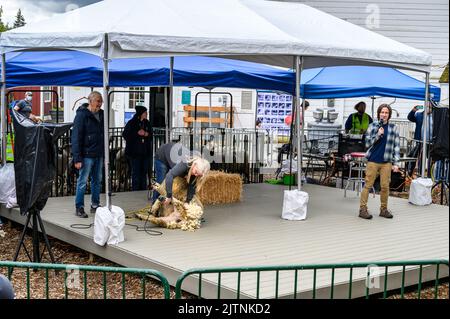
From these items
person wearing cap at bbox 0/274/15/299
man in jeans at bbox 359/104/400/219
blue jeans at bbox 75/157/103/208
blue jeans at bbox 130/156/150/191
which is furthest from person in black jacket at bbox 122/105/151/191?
person wearing cap at bbox 0/274/15/299

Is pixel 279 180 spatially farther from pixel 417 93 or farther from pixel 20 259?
pixel 20 259

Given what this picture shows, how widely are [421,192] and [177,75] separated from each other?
5.53 meters

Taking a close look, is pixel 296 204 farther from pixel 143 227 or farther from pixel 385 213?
pixel 143 227

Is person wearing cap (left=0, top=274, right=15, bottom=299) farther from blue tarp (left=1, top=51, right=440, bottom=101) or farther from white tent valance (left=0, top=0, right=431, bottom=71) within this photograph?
blue tarp (left=1, top=51, right=440, bottom=101)

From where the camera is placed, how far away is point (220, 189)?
34.1 ft

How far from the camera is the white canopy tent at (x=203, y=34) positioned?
7.59m

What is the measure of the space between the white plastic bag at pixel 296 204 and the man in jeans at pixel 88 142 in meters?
2.67

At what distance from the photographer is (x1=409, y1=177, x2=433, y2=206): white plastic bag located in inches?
422

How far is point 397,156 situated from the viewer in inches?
351

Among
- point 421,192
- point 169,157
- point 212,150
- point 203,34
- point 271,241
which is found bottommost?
point 271,241

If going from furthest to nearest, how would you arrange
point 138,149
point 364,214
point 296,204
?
point 138,149 < point 364,214 < point 296,204

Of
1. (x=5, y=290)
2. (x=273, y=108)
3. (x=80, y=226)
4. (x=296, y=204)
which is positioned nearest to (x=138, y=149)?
(x=80, y=226)
